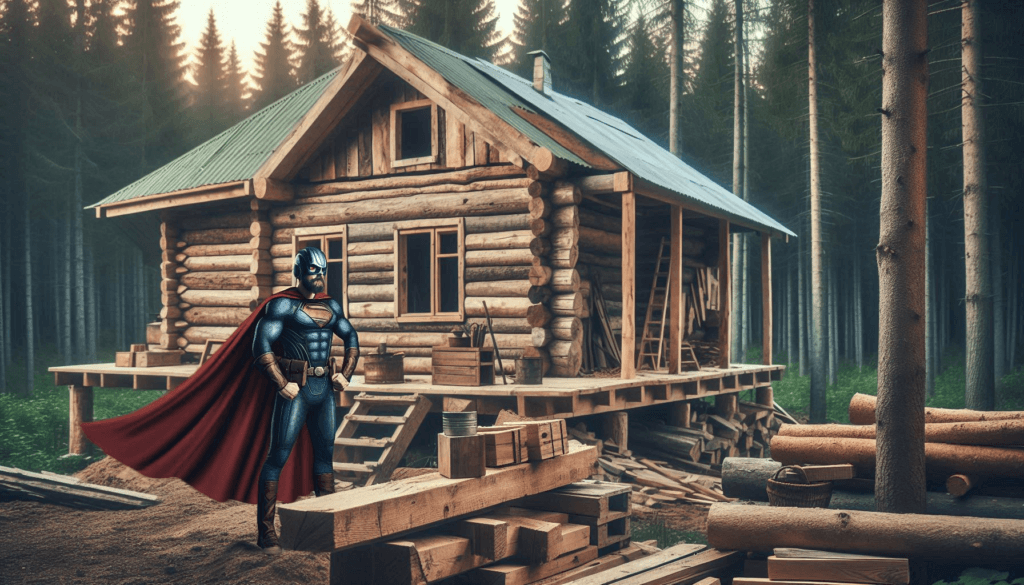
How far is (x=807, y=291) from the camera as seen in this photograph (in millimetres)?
32562

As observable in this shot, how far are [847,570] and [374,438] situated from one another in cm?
643

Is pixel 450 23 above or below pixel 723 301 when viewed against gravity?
above

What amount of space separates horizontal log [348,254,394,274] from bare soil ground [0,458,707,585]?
472 centimetres

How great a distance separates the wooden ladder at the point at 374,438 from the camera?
9.70 metres

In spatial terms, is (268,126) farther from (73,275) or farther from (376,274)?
(73,275)

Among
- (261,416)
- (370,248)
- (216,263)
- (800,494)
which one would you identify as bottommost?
(800,494)

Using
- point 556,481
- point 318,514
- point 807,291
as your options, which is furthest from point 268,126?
point 807,291

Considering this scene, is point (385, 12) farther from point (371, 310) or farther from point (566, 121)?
point (371, 310)

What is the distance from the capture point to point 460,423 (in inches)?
243

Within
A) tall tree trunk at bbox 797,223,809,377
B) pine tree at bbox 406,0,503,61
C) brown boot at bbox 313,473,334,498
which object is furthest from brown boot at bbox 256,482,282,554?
pine tree at bbox 406,0,503,61

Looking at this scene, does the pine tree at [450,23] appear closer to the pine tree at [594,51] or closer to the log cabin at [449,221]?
the pine tree at [594,51]

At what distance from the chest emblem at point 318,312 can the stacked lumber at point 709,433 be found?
8.50m

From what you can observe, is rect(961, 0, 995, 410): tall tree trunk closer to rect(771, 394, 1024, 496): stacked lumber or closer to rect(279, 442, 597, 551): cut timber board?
rect(771, 394, 1024, 496): stacked lumber

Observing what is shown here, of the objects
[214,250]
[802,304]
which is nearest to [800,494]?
[214,250]
